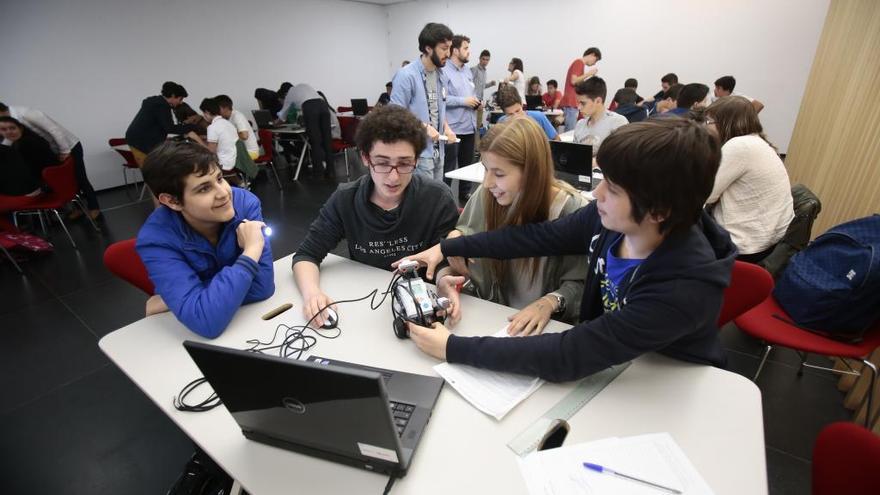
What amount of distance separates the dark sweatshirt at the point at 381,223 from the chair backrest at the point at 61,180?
11.5 feet

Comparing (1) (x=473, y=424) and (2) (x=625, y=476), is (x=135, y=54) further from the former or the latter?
(2) (x=625, y=476)

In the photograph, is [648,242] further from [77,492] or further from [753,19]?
[753,19]

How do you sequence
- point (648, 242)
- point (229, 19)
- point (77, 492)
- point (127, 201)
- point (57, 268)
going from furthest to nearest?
point (229, 19)
point (127, 201)
point (57, 268)
point (77, 492)
point (648, 242)

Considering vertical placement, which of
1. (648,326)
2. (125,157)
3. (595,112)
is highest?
(595,112)

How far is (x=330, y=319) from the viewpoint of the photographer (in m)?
1.29

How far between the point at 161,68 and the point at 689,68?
8960 mm

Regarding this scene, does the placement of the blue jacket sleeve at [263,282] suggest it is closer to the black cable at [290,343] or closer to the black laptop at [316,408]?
the black cable at [290,343]

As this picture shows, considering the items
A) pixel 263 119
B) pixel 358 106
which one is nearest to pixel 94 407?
pixel 263 119

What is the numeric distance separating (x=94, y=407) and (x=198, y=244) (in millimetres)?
1338

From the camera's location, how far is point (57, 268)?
11.4 ft

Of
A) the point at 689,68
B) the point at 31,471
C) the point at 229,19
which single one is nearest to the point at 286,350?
the point at 31,471

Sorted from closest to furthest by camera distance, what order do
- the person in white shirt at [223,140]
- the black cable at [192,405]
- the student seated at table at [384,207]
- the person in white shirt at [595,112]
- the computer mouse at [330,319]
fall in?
the black cable at [192,405] → the computer mouse at [330,319] → the student seated at table at [384,207] → the person in white shirt at [595,112] → the person in white shirt at [223,140]

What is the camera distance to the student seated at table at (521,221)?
133 centimetres

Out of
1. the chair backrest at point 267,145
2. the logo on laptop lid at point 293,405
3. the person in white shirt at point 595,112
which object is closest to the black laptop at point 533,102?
the person in white shirt at point 595,112
